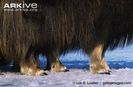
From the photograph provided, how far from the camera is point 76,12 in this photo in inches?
241

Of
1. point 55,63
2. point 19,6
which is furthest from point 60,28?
point 55,63

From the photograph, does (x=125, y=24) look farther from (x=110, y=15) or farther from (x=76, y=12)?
(x=76, y=12)

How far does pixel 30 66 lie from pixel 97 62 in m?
0.81

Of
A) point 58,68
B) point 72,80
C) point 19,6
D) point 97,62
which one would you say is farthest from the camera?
point 58,68

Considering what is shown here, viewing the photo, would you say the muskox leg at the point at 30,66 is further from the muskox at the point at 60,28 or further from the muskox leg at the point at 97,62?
the muskox leg at the point at 97,62

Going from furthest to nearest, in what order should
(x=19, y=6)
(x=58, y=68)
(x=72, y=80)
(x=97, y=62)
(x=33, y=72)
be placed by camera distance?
(x=58, y=68), (x=97, y=62), (x=33, y=72), (x=19, y=6), (x=72, y=80)

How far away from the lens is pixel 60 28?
611 cm

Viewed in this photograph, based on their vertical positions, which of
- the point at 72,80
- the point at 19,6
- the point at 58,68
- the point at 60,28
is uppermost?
the point at 19,6

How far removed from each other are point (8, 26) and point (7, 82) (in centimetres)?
88

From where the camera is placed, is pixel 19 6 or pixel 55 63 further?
pixel 55 63

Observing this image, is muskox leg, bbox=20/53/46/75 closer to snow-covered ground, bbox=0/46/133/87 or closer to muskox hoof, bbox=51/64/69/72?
snow-covered ground, bbox=0/46/133/87

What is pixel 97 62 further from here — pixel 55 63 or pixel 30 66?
pixel 30 66

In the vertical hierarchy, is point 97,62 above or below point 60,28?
below

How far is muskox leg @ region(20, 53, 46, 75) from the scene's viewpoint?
6.11 m
